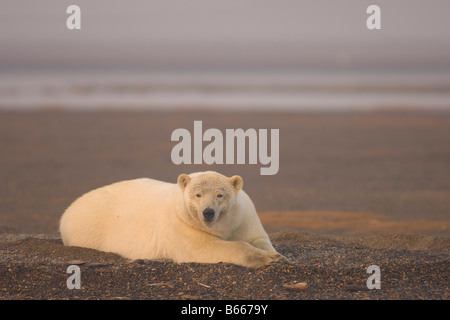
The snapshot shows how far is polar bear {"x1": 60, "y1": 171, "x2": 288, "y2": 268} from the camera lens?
8.58 metres

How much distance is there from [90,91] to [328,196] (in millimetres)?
32638

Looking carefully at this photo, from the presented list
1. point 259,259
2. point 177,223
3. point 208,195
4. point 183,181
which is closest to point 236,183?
point 208,195

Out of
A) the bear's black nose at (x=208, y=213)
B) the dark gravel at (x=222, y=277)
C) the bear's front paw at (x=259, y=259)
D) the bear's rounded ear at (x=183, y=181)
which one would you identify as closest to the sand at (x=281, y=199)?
the dark gravel at (x=222, y=277)

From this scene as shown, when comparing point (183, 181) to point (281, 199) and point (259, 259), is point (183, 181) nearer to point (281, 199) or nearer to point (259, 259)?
point (259, 259)

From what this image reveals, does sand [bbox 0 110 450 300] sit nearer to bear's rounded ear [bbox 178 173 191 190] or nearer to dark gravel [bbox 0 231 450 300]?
dark gravel [bbox 0 231 450 300]

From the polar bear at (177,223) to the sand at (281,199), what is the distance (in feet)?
0.98

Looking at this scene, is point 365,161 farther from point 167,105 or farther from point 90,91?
point 90,91

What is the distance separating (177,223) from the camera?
9016 mm

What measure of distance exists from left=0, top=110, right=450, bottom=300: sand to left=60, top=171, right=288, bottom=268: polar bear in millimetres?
298

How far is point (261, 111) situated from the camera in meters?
34.0

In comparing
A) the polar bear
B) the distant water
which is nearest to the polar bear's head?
the polar bear
